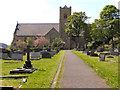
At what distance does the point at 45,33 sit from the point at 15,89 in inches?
3192

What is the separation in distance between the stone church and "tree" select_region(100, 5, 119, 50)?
41066 millimetres

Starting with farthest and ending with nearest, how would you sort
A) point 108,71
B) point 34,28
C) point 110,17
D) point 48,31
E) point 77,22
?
point 34,28, point 48,31, point 77,22, point 110,17, point 108,71

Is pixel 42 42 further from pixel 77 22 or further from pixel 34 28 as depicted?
pixel 77 22

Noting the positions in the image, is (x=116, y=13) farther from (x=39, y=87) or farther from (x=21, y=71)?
(x=39, y=87)

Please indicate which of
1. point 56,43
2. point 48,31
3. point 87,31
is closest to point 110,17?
point 87,31

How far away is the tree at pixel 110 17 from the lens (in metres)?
33.4

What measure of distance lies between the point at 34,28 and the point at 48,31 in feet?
36.1

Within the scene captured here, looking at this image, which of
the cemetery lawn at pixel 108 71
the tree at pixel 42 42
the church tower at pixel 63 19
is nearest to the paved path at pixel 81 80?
the cemetery lawn at pixel 108 71

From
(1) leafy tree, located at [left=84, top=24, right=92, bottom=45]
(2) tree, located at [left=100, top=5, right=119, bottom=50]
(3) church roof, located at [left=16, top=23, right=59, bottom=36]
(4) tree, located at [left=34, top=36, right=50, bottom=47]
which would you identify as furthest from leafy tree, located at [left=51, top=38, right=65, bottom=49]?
(2) tree, located at [left=100, top=5, right=119, bottom=50]

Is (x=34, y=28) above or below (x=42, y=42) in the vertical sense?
above

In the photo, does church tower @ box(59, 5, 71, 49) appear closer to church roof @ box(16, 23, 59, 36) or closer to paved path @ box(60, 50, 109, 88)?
church roof @ box(16, 23, 59, 36)

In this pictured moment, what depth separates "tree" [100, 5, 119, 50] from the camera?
33.4 metres

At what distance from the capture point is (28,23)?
317ft

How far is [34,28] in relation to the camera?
300ft
